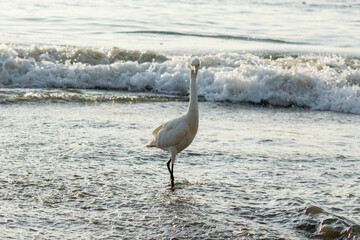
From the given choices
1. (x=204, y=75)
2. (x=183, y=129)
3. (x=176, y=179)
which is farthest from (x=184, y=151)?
(x=204, y=75)

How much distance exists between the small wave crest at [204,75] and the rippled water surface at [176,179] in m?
2.32

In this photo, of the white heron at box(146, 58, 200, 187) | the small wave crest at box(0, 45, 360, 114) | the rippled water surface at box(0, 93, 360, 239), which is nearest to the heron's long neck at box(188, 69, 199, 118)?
the white heron at box(146, 58, 200, 187)

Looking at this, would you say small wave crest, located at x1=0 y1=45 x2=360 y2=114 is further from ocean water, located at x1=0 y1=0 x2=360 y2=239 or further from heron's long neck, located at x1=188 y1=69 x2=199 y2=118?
heron's long neck, located at x1=188 y1=69 x2=199 y2=118

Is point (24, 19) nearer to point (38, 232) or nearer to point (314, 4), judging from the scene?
point (314, 4)

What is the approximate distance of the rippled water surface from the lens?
5.15 m

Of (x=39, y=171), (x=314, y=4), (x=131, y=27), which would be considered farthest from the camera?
(x=314, y=4)

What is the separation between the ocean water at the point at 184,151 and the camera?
532 cm

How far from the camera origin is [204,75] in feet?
45.5

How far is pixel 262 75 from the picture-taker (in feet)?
43.7

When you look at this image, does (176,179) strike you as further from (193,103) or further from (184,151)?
(184,151)

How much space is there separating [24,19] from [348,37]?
41.9ft

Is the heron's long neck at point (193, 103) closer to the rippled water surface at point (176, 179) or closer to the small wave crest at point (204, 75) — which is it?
the rippled water surface at point (176, 179)

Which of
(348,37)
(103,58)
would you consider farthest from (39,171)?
(348,37)

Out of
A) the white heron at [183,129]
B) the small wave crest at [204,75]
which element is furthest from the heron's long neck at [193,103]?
the small wave crest at [204,75]
